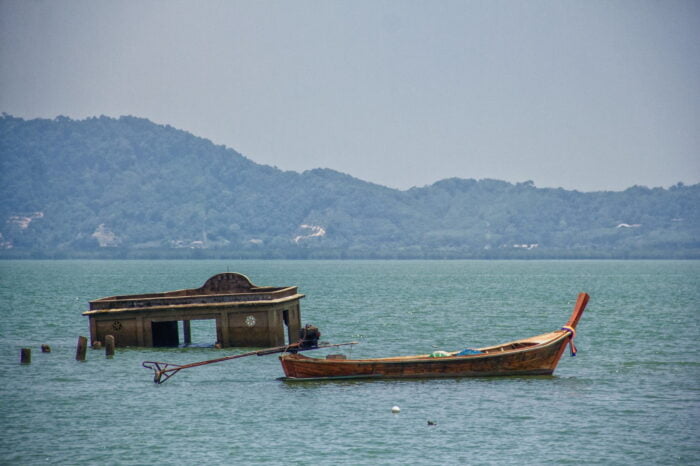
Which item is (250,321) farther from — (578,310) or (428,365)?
(578,310)

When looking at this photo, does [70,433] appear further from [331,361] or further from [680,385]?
[680,385]

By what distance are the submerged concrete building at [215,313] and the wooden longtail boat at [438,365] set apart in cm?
753

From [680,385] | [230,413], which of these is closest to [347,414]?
[230,413]

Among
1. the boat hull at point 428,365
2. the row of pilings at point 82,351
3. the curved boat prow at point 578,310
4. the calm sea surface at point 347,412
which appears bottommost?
the calm sea surface at point 347,412

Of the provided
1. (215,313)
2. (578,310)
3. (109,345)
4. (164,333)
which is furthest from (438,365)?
(164,333)

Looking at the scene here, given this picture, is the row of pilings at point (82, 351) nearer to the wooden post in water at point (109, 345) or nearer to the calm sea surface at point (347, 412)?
the wooden post in water at point (109, 345)

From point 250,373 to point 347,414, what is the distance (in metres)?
11.0

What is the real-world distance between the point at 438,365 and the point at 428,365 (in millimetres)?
414

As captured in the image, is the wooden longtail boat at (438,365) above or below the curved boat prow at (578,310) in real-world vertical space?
below

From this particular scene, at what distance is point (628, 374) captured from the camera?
44.5 meters

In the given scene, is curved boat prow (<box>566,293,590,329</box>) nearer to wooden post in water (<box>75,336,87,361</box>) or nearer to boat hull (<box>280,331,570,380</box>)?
boat hull (<box>280,331,570,380</box>)

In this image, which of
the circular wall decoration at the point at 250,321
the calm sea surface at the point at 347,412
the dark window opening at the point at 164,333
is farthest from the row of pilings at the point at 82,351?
the circular wall decoration at the point at 250,321

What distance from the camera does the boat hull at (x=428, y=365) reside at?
132 ft

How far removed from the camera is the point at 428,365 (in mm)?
40312
